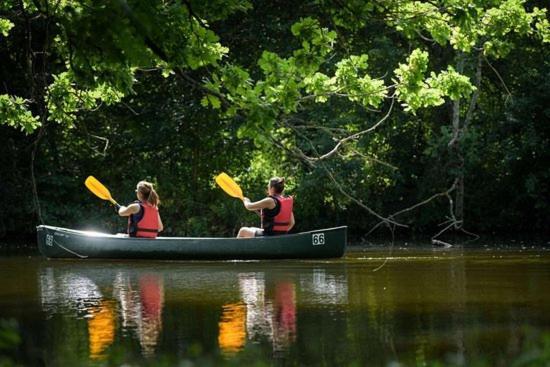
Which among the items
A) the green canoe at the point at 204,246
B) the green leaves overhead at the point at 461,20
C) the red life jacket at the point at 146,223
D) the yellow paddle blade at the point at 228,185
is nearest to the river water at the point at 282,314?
the green canoe at the point at 204,246

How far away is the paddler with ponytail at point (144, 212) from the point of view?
16.2 metres

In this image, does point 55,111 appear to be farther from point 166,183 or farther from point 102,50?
point 166,183

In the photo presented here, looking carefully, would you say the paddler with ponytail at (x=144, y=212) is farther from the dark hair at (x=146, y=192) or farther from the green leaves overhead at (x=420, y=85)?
the green leaves overhead at (x=420, y=85)

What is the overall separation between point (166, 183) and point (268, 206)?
768 centimetres

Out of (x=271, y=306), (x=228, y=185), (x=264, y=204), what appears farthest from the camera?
(x=228, y=185)

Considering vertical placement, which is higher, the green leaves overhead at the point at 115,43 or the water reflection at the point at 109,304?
the green leaves overhead at the point at 115,43

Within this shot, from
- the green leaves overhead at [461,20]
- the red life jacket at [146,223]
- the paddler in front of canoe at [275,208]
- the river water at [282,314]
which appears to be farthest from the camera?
the red life jacket at [146,223]

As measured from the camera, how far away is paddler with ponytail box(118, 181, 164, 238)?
1625 centimetres

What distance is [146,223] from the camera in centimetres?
1667

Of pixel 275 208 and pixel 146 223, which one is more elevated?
pixel 275 208

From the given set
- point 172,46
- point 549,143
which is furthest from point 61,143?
point 172,46

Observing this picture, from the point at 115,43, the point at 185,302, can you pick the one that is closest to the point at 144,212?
the point at 185,302

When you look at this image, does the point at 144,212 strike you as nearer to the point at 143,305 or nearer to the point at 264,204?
the point at 264,204

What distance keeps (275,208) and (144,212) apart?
74.0 inches
